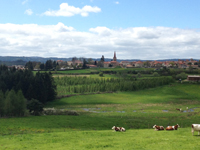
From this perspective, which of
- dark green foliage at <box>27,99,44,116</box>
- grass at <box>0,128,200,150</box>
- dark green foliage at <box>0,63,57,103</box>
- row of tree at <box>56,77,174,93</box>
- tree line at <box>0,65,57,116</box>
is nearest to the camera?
grass at <box>0,128,200,150</box>

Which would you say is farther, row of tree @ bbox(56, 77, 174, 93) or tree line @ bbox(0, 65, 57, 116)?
row of tree @ bbox(56, 77, 174, 93)

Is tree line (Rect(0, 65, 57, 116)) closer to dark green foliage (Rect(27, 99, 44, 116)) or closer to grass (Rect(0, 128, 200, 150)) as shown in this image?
dark green foliage (Rect(27, 99, 44, 116))

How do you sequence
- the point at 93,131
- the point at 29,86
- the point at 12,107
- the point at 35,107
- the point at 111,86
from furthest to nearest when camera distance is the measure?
the point at 111,86 → the point at 29,86 → the point at 35,107 → the point at 12,107 → the point at 93,131

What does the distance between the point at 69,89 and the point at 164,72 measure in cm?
7990

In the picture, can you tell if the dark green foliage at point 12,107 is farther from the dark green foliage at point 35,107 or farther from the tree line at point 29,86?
the tree line at point 29,86

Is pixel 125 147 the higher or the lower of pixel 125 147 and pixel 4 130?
the higher

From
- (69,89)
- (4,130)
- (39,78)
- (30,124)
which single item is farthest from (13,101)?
(69,89)

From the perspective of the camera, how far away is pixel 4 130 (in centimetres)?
3406

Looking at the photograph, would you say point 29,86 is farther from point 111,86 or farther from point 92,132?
point 92,132

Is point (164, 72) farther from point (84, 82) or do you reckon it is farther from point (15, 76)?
point (15, 76)

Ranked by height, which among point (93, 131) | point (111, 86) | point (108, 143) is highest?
point (108, 143)

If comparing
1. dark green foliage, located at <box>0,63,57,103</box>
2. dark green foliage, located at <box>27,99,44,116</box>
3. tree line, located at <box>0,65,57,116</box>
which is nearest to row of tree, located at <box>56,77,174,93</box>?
tree line, located at <box>0,65,57,116</box>

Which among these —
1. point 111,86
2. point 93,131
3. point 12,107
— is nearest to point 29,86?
point 12,107

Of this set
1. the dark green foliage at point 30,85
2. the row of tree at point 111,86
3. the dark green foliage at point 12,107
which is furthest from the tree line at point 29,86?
the dark green foliage at point 12,107
